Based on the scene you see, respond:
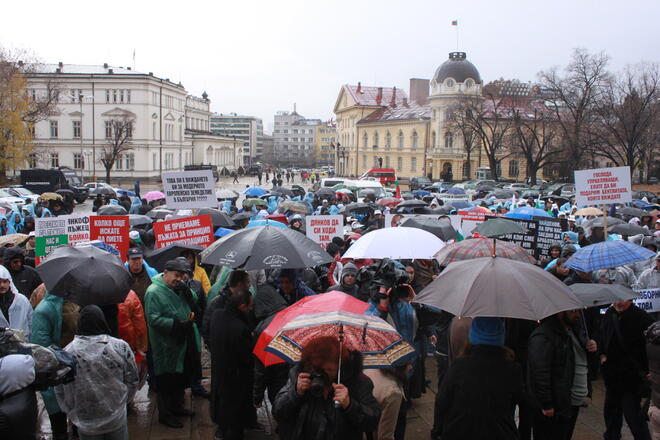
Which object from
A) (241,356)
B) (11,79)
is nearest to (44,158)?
(11,79)

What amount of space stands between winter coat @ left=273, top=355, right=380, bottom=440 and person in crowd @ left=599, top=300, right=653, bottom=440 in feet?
10.1

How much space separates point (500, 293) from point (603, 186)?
6.57 m

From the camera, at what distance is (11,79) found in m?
42.7

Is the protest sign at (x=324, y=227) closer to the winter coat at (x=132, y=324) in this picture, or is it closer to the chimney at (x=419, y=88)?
the winter coat at (x=132, y=324)

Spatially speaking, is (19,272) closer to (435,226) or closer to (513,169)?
(435,226)

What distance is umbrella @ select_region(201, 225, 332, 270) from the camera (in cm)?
564

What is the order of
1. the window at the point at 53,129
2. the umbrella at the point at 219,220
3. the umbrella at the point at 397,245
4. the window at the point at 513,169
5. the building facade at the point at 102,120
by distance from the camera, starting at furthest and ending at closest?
the window at the point at 513,169 < the window at the point at 53,129 < the building facade at the point at 102,120 < the umbrella at the point at 219,220 < the umbrella at the point at 397,245

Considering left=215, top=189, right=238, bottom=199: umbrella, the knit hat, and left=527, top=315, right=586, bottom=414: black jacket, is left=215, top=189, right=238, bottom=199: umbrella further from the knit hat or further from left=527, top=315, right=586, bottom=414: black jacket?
the knit hat

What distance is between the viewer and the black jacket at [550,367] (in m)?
4.52

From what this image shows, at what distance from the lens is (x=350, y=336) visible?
3.87 meters

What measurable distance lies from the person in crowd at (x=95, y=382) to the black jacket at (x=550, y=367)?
3.06 m

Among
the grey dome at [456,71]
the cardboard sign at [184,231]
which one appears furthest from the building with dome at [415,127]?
the cardboard sign at [184,231]

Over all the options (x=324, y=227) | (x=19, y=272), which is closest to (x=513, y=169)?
(x=324, y=227)

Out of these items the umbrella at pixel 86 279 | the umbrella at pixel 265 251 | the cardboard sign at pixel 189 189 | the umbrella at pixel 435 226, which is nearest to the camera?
the umbrella at pixel 86 279
